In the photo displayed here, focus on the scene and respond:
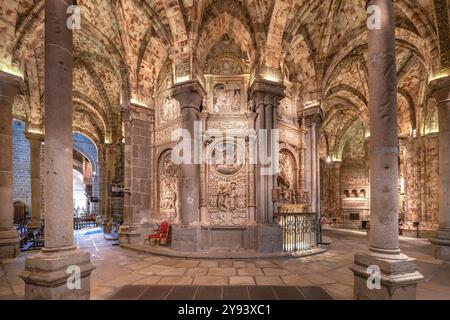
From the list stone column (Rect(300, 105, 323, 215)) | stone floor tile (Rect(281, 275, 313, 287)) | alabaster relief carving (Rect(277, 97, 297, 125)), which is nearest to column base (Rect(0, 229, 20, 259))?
stone floor tile (Rect(281, 275, 313, 287))

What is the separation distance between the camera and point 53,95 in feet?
12.4

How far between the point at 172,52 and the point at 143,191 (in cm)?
525

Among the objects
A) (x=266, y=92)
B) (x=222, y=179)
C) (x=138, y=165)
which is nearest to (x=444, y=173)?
(x=266, y=92)

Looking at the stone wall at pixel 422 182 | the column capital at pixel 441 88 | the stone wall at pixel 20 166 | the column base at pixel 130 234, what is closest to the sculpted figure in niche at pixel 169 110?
the column base at pixel 130 234

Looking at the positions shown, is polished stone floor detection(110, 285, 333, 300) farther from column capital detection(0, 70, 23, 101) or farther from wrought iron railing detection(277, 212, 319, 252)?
column capital detection(0, 70, 23, 101)

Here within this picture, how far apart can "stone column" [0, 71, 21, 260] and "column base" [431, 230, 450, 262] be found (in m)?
12.5

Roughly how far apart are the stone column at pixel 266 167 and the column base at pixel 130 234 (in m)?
4.66

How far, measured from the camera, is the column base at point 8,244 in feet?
23.0

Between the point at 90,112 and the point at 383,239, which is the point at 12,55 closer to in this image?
the point at 90,112

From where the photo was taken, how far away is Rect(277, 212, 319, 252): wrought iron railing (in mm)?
7754

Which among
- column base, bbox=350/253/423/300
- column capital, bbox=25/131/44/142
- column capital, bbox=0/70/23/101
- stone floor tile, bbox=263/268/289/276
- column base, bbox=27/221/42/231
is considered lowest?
column base, bbox=27/221/42/231

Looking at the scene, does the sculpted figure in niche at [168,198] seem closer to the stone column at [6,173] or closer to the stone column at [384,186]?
the stone column at [6,173]

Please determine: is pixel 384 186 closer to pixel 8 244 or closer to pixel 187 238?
pixel 187 238
